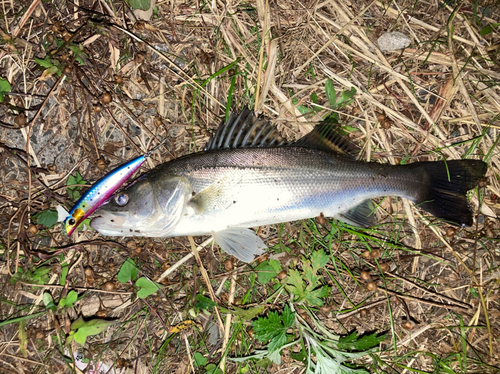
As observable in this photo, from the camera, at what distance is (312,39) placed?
3.49 meters

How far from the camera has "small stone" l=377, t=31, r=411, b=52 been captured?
3.42 m

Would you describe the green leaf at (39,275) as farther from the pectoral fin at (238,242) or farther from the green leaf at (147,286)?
the pectoral fin at (238,242)

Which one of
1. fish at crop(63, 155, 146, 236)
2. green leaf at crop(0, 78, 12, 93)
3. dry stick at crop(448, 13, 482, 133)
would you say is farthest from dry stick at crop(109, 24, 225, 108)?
dry stick at crop(448, 13, 482, 133)

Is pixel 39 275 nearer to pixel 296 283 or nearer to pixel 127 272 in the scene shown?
pixel 127 272

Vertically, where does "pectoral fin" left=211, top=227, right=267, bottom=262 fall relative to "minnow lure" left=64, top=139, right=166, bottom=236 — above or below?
below

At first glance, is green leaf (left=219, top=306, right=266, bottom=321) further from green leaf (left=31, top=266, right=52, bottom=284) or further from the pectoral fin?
green leaf (left=31, top=266, right=52, bottom=284)

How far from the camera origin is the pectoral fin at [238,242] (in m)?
3.19

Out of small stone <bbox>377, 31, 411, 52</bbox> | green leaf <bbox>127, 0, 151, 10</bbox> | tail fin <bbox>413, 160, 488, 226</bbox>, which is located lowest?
tail fin <bbox>413, 160, 488, 226</bbox>

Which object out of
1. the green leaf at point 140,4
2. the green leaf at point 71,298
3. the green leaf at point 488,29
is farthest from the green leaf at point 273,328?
the green leaf at point 488,29

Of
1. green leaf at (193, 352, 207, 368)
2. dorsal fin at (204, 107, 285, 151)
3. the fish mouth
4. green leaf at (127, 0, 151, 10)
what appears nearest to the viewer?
the fish mouth

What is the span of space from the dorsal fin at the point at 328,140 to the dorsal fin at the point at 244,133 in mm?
295

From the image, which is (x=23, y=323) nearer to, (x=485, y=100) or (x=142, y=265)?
(x=142, y=265)

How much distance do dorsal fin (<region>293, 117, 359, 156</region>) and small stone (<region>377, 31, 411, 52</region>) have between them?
1.00m

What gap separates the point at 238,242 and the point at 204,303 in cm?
78
